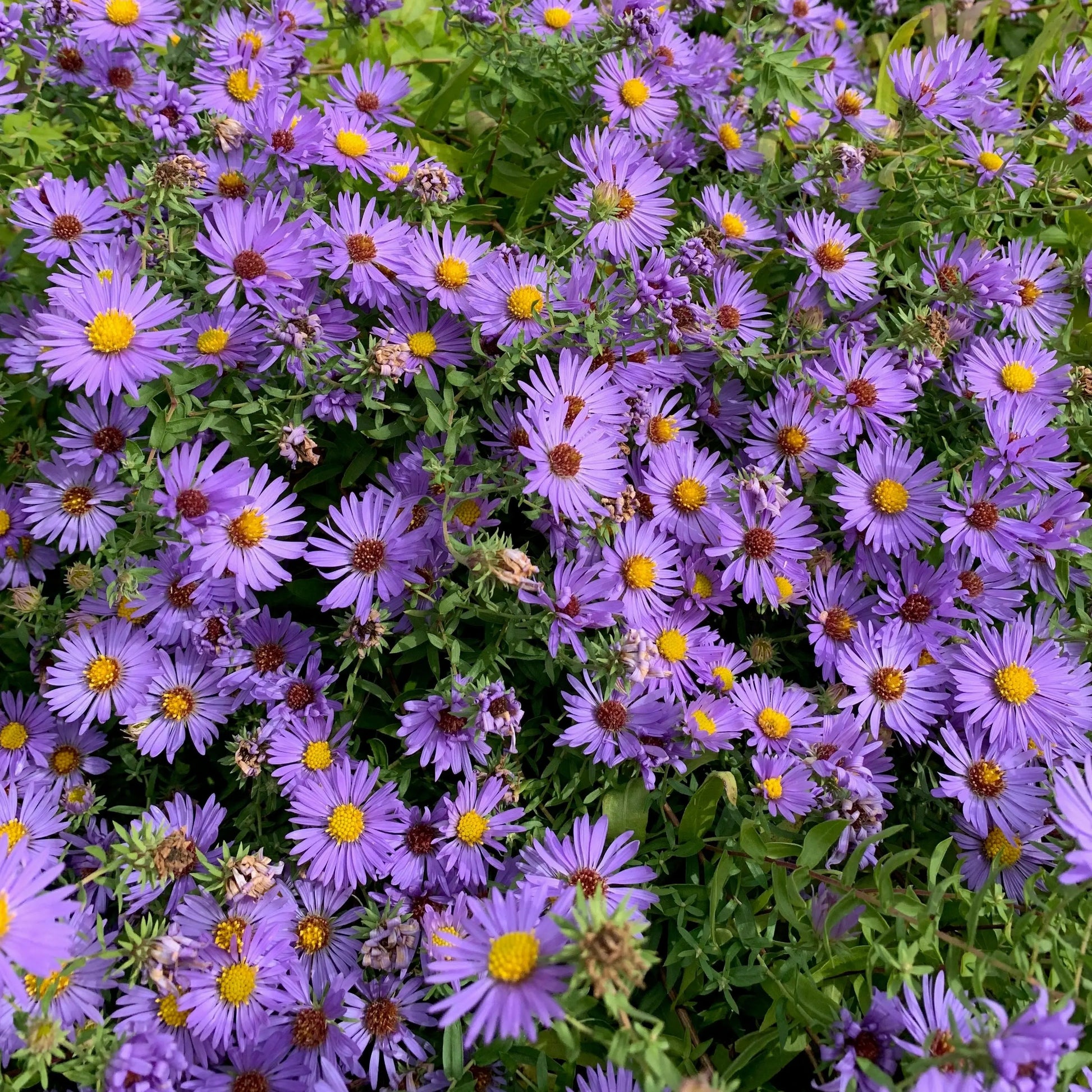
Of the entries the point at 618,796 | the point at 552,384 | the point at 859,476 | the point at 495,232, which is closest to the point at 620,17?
the point at 495,232

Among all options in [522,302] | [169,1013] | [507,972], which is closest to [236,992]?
[169,1013]

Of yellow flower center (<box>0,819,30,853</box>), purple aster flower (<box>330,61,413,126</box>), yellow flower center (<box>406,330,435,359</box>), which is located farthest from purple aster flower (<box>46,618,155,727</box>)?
purple aster flower (<box>330,61,413,126</box>)

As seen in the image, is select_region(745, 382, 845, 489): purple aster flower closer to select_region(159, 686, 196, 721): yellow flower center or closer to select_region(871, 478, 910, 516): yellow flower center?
select_region(871, 478, 910, 516): yellow flower center

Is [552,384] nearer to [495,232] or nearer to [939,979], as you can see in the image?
[495,232]

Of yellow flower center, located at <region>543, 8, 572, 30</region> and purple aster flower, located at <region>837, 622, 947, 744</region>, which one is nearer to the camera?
purple aster flower, located at <region>837, 622, 947, 744</region>

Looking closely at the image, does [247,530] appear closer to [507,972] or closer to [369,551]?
[369,551]
